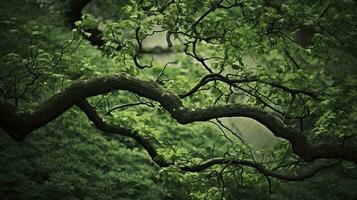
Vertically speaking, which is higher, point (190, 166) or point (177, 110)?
point (177, 110)

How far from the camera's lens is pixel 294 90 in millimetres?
7227

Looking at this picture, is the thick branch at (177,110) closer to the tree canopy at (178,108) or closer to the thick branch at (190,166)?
the tree canopy at (178,108)

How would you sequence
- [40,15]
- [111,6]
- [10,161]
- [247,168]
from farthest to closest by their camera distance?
[111,6] < [40,15] < [10,161] < [247,168]

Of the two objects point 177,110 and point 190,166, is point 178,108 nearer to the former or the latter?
point 177,110

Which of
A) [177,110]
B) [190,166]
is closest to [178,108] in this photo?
[177,110]

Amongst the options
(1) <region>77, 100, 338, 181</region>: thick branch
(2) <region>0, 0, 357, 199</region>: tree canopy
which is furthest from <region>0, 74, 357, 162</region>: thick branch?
(1) <region>77, 100, 338, 181</region>: thick branch

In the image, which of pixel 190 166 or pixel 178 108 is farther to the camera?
pixel 190 166

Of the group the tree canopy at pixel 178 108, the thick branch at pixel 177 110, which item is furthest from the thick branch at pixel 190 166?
the thick branch at pixel 177 110

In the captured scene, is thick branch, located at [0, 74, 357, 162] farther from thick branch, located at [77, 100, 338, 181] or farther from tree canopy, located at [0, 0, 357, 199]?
thick branch, located at [77, 100, 338, 181]

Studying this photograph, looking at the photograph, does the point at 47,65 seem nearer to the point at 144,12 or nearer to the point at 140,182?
the point at 144,12

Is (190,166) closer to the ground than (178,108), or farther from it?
closer to the ground

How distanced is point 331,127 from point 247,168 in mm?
1633

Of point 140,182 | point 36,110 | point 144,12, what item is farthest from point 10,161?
point 144,12

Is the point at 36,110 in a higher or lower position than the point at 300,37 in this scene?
lower
